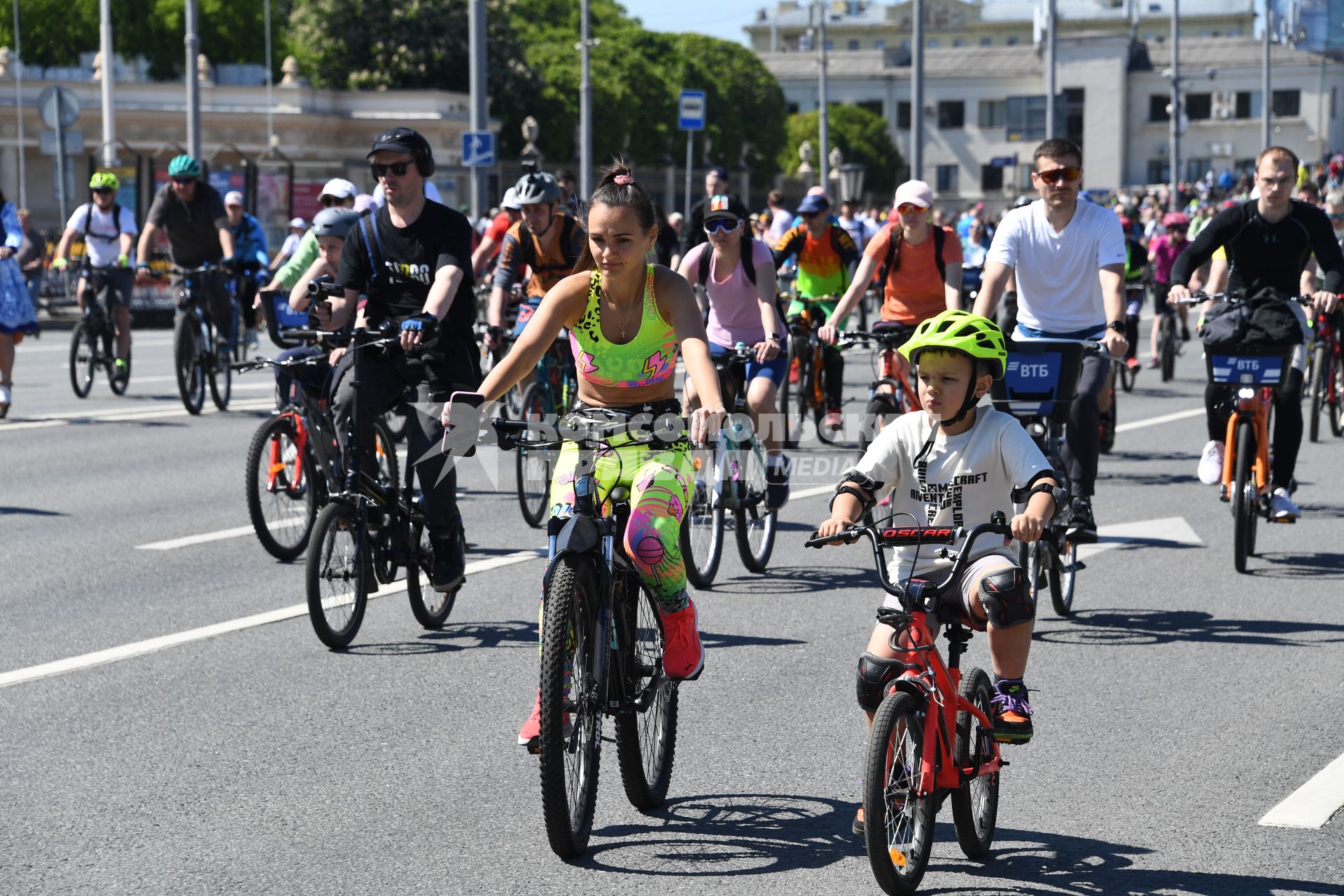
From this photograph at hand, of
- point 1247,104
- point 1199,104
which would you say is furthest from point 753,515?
point 1199,104

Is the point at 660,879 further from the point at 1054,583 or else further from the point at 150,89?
the point at 150,89

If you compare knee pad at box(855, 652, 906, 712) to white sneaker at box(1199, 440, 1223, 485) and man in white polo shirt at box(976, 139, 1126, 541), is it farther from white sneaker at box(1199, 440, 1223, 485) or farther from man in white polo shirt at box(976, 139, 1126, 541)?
white sneaker at box(1199, 440, 1223, 485)

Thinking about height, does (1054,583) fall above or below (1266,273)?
below

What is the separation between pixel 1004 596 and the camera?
186 inches

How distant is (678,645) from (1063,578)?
11.1ft

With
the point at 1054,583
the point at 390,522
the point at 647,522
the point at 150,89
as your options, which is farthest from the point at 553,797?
the point at 150,89

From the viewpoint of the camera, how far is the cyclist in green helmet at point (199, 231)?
15.8 m

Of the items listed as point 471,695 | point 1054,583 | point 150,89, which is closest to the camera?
point 471,695

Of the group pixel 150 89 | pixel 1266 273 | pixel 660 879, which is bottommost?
pixel 660 879

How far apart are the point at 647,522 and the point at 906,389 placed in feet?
20.4

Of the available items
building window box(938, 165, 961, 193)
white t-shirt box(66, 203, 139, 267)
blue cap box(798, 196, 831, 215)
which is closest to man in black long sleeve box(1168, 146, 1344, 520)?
blue cap box(798, 196, 831, 215)

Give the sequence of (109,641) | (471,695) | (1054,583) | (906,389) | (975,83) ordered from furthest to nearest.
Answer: (975,83) < (906,389) < (1054,583) < (109,641) < (471,695)

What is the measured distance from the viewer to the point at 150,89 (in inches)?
2687

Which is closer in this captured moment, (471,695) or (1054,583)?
(471,695)
